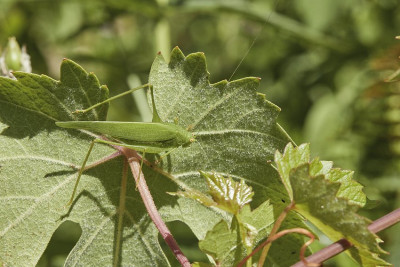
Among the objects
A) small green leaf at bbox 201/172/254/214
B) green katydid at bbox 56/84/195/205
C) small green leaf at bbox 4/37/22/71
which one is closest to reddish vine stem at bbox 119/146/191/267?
green katydid at bbox 56/84/195/205

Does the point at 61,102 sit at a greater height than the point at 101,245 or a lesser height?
greater

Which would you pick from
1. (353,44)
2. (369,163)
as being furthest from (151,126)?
(353,44)

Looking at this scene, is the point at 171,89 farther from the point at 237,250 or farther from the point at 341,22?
the point at 341,22

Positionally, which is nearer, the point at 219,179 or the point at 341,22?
the point at 219,179

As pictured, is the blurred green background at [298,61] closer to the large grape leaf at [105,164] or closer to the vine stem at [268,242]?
the large grape leaf at [105,164]

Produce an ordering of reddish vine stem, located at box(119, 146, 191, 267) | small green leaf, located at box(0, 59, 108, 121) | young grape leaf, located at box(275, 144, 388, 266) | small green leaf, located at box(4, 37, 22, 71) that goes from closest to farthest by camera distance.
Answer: young grape leaf, located at box(275, 144, 388, 266)
reddish vine stem, located at box(119, 146, 191, 267)
small green leaf, located at box(0, 59, 108, 121)
small green leaf, located at box(4, 37, 22, 71)

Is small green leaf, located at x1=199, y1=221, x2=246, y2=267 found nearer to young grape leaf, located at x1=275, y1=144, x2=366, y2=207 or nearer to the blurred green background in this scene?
young grape leaf, located at x1=275, y1=144, x2=366, y2=207

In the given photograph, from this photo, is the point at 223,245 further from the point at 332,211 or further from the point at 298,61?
the point at 298,61
